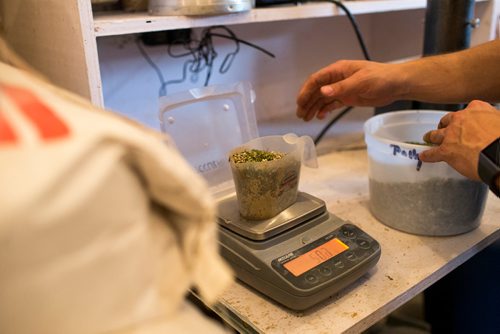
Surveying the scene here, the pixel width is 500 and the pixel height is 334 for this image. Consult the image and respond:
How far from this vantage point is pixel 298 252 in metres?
0.64

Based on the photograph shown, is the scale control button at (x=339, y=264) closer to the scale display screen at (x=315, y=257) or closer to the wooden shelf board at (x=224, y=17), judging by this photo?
the scale display screen at (x=315, y=257)

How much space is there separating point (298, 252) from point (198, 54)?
739 mm

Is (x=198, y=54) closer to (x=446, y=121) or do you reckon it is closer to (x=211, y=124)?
(x=211, y=124)

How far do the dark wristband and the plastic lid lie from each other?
404 mm

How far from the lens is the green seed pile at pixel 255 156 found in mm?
683

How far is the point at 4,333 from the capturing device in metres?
0.32

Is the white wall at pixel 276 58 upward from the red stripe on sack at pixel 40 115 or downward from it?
downward

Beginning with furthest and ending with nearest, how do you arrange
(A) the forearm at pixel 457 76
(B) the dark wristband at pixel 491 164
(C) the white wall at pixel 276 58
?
(C) the white wall at pixel 276 58
(A) the forearm at pixel 457 76
(B) the dark wristband at pixel 491 164

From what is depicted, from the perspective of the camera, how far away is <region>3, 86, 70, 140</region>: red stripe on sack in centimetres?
25

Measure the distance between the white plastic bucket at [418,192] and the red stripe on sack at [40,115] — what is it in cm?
60

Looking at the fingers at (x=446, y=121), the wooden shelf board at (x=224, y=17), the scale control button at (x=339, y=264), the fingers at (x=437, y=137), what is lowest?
the scale control button at (x=339, y=264)

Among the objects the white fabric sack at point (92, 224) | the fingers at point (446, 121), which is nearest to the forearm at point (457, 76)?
the fingers at point (446, 121)

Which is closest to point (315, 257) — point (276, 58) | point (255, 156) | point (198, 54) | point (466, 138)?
point (255, 156)

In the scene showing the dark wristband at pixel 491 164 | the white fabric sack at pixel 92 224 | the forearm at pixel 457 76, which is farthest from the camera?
the forearm at pixel 457 76
